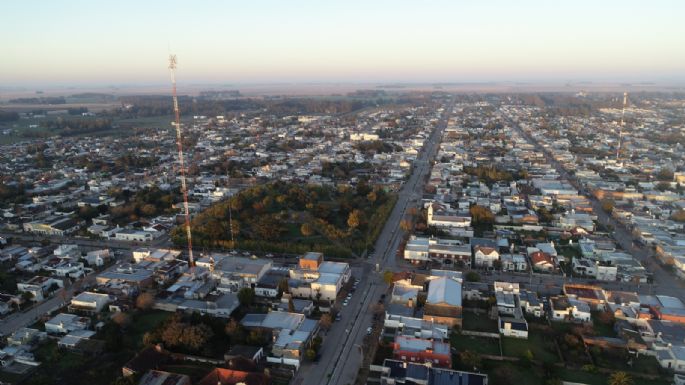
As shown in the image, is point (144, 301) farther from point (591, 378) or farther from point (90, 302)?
point (591, 378)

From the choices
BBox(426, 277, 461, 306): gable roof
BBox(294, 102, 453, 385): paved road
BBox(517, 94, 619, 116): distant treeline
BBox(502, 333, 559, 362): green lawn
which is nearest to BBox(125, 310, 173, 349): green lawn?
BBox(294, 102, 453, 385): paved road

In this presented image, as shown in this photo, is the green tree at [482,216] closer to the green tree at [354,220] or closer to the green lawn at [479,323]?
the green tree at [354,220]

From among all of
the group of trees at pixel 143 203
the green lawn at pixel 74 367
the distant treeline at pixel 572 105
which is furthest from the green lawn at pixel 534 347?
the distant treeline at pixel 572 105

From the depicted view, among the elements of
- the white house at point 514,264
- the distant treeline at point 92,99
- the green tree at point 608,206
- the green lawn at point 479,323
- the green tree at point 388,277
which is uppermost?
the distant treeline at point 92,99

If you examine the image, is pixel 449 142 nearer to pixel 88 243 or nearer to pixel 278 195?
pixel 278 195

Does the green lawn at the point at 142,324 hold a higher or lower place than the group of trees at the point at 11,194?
lower

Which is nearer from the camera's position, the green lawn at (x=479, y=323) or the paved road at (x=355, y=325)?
the paved road at (x=355, y=325)

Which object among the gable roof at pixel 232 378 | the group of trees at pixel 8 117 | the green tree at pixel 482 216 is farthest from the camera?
the group of trees at pixel 8 117
